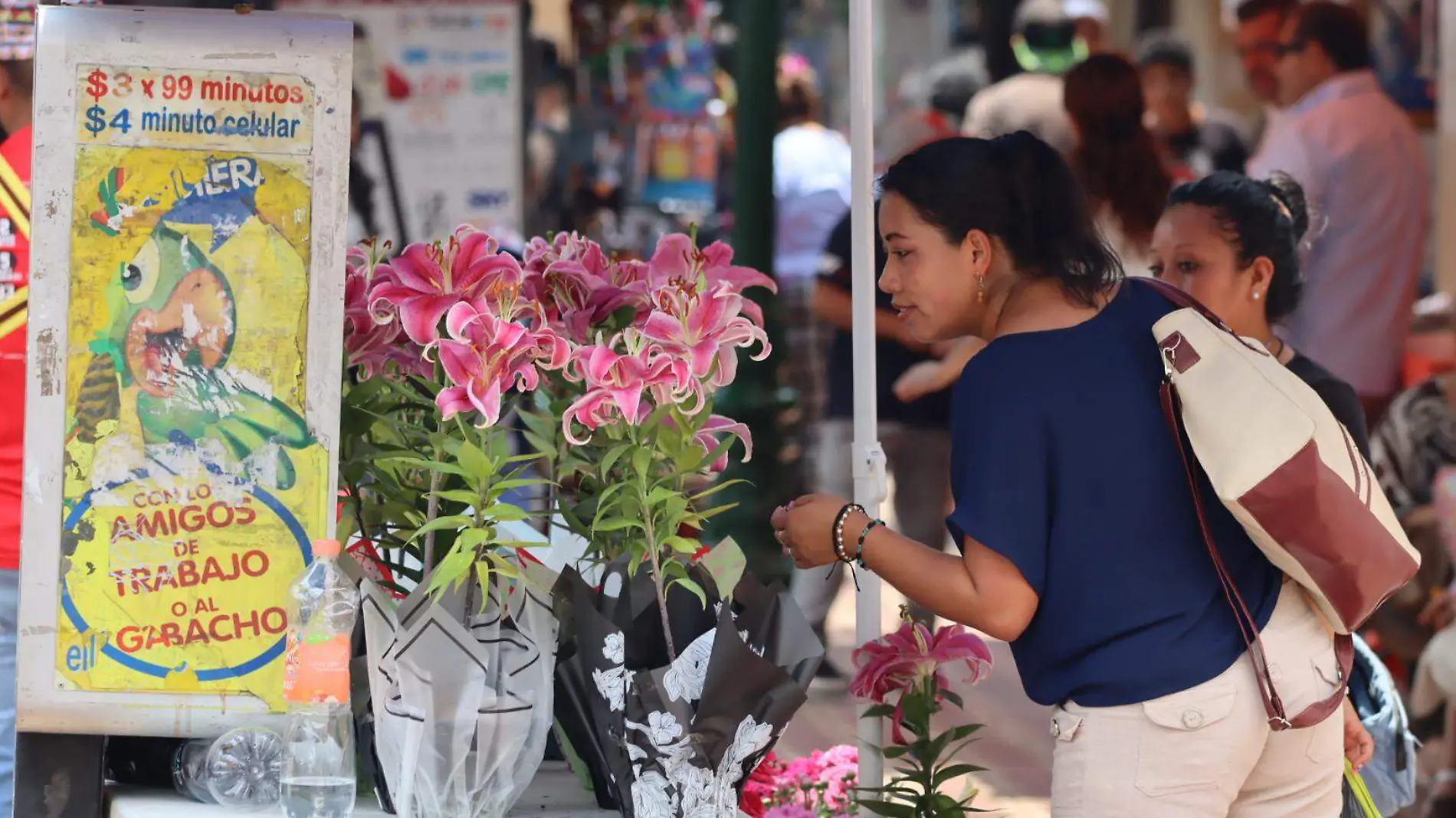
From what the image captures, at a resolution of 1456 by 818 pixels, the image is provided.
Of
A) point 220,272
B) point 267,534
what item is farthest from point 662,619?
point 220,272

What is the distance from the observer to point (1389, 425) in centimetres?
519

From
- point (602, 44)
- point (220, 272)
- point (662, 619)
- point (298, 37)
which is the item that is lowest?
point (662, 619)

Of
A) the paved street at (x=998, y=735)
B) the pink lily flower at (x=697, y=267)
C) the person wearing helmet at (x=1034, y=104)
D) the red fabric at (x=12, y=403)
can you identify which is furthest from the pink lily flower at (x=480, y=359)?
the person wearing helmet at (x=1034, y=104)

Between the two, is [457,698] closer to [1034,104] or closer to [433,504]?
[433,504]

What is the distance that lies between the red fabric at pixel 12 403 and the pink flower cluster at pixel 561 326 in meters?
0.78

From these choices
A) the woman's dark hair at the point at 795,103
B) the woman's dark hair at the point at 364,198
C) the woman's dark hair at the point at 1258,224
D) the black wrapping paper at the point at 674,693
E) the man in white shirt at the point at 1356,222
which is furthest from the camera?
the woman's dark hair at the point at 795,103

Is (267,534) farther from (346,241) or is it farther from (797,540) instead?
(797,540)

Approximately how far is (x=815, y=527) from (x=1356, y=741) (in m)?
1.12

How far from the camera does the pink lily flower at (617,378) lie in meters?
2.45

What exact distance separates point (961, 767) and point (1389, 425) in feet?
9.52

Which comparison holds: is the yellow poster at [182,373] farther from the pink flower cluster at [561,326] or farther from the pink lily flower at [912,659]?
the pink lily flower at [912,659]

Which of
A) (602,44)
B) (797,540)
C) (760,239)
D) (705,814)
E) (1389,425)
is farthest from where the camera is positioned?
(602,44)

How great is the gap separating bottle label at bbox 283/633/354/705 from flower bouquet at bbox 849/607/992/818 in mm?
854

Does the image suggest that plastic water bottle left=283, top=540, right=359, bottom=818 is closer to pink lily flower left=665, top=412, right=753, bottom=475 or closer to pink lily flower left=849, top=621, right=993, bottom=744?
pink lily flower left=665, top=412, right=753, bottom=475
